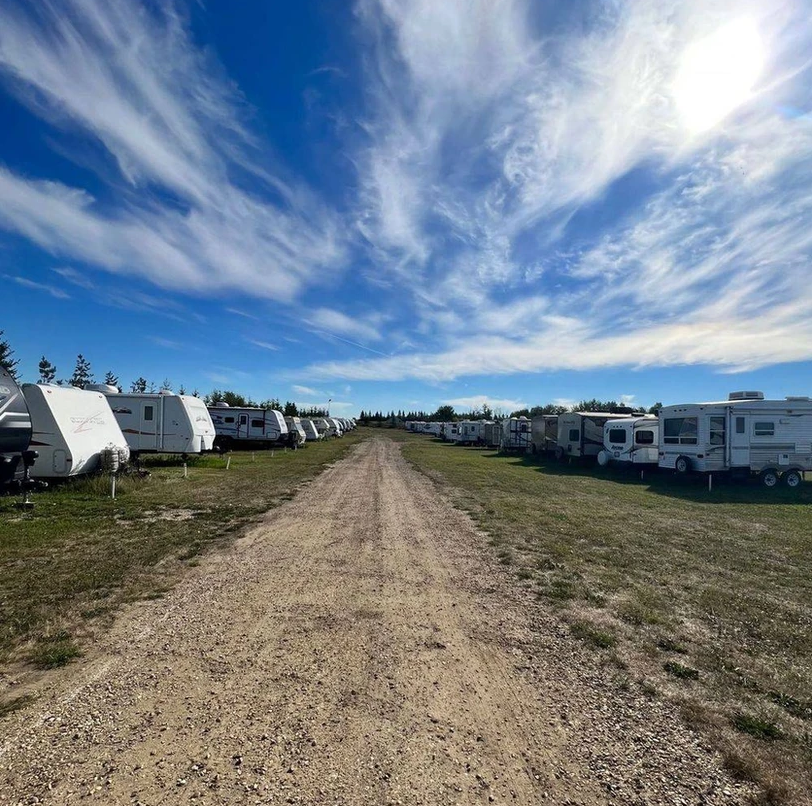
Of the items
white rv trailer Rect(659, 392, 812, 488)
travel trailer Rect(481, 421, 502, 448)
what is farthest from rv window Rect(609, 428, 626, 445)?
travel trailer Rect(481, 421, 502, 448)

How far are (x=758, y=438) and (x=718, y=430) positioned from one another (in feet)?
4.35

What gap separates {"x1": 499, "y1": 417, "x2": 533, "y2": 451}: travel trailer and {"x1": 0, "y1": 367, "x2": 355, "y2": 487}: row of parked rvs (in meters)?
22.0

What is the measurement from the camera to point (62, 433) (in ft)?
38.5

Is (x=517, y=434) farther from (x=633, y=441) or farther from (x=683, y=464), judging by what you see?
(x=683, y=464)

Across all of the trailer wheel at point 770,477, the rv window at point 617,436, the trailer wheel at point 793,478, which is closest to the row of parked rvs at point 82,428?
the rv window at point 617,436

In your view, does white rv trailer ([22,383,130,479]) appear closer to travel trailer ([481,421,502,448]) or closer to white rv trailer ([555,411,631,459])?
white rv trailer ([555,411,631,459])

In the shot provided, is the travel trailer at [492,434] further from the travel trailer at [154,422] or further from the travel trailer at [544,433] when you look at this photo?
the travel trailer at [154,422]

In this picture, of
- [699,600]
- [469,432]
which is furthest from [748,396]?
[469,432]

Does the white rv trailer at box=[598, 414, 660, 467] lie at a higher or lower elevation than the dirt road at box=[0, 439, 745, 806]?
higher

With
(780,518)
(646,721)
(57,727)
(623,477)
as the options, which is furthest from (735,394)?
(57,727)

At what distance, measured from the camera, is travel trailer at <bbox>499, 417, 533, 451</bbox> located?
115 feet

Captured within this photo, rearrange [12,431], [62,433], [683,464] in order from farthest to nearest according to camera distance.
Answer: [683,464], [62,433], [12,431]

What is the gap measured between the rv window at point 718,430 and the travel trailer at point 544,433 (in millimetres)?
10820

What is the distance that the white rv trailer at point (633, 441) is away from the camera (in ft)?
68.3
